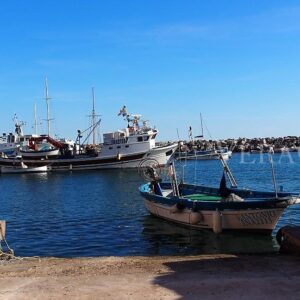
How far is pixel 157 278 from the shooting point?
9289 mm

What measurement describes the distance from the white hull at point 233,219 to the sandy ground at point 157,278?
4.98 metres

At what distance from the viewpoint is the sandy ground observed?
8.17m

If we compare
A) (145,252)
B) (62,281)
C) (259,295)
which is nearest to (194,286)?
(259,295)

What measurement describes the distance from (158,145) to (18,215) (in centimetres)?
4636

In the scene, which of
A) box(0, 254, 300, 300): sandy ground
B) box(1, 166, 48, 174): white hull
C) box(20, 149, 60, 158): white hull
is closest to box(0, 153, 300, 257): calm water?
box(0, 254, 300, 300): sandy ground

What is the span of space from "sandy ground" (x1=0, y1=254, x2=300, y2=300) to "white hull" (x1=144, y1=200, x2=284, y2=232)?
16.3 ft

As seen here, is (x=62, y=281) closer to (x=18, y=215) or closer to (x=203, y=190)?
(x=203, y=190)

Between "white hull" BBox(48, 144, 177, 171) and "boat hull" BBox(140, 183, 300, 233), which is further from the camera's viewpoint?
"white hull" BBox(48, 144, 177, 171)

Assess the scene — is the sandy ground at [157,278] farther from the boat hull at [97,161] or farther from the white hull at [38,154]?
the white hull at [38,154]

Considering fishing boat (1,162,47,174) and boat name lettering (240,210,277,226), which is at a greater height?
fishing boat (1,162,47,174)

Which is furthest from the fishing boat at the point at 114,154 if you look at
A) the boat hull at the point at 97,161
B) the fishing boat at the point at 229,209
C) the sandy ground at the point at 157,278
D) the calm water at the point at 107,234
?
the sandy ground at the point at 157,278

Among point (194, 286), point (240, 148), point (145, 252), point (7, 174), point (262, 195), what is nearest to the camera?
point (194, 286)

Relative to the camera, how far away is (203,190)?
2278 cm

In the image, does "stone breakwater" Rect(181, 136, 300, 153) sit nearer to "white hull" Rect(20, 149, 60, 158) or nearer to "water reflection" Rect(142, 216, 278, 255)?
"white hull" Rect(20, 149, 60, 158)
